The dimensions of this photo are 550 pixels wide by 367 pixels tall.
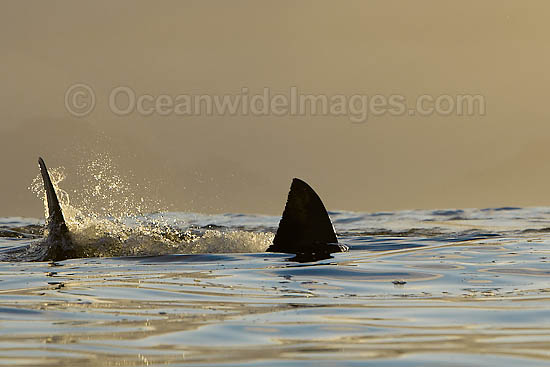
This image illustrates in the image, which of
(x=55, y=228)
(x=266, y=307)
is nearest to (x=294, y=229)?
(x=55, y=228)

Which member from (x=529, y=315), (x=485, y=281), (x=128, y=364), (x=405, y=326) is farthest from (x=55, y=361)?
(x=485, y=281)

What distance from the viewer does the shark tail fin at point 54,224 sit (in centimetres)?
1480

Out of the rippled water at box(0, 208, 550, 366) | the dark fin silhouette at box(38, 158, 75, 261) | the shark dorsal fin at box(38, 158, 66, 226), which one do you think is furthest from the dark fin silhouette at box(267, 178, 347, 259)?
the shark dorsal fin at box(38, 158, 66, 226)

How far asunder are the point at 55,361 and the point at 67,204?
1178cm

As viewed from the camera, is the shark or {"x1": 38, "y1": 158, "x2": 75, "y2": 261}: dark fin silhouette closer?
the shark

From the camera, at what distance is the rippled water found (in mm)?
5871

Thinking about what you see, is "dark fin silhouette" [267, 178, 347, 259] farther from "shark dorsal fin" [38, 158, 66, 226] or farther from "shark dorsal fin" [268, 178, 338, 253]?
"shark dorsal fin" [38, 158, 66, 226]

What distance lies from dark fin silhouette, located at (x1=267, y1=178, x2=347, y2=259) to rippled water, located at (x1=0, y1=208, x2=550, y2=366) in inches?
17.8

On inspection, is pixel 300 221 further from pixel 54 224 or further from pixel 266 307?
pixel 266 307

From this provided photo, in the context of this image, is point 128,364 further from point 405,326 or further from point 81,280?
point 81,280

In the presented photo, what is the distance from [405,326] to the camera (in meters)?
7.20

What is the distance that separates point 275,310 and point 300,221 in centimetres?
656

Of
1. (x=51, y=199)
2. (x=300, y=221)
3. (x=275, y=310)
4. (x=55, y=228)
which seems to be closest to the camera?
(x=275, y=310)

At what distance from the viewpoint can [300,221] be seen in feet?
47.7
